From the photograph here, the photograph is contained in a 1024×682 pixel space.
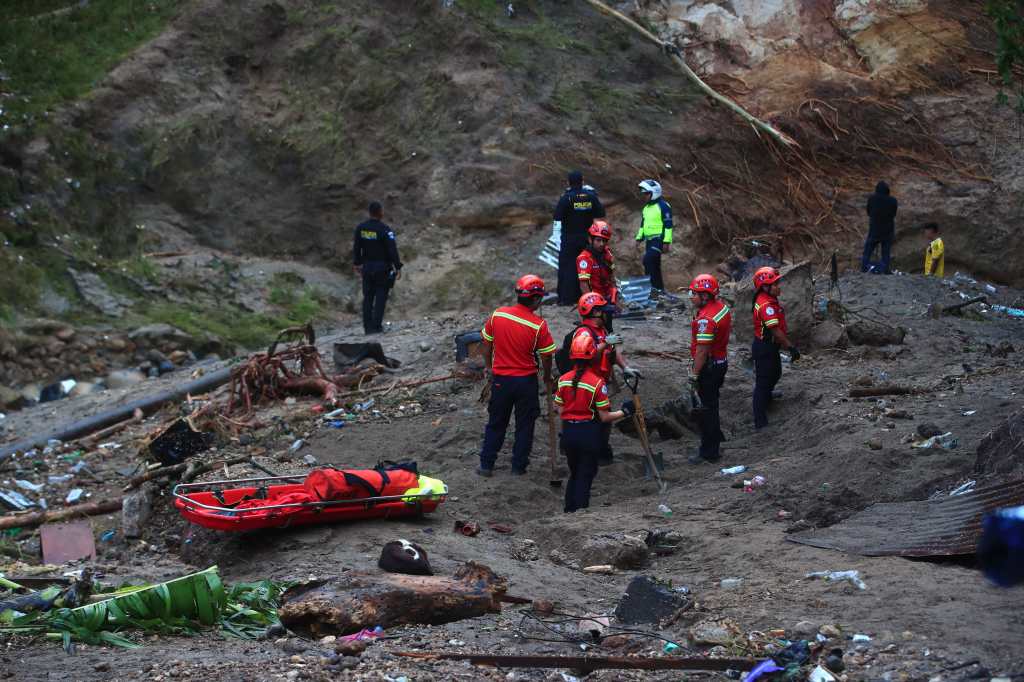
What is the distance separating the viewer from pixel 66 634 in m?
6.32

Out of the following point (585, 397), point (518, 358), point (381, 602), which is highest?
point (518, 358)

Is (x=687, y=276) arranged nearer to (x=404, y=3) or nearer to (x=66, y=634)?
(x=404, y=3)

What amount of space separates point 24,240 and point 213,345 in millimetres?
3458

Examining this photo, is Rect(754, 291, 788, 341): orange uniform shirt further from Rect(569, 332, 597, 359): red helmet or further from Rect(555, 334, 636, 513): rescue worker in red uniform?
Rect(569, 332, 597, 359): red helmet

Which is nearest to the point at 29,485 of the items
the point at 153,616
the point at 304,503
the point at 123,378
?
the point at 123,378

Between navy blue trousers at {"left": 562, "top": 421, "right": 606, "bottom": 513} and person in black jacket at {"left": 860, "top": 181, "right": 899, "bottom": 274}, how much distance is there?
393 inches

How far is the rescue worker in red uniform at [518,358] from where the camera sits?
9.88 meters

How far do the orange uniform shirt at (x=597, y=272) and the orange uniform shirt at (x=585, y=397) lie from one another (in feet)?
10.3

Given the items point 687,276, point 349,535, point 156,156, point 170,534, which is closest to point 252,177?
point 156,156

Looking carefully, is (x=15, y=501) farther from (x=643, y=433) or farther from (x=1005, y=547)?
(x=1005, y=547)

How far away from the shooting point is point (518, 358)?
9.95 metres

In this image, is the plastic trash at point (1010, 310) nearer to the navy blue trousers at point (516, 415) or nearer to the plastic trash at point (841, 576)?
the navy blue trousers at point (516, 415)

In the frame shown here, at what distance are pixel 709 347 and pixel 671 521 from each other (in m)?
1.99

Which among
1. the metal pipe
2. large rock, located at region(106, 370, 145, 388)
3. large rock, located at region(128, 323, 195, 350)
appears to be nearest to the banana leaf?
the metal pipe
